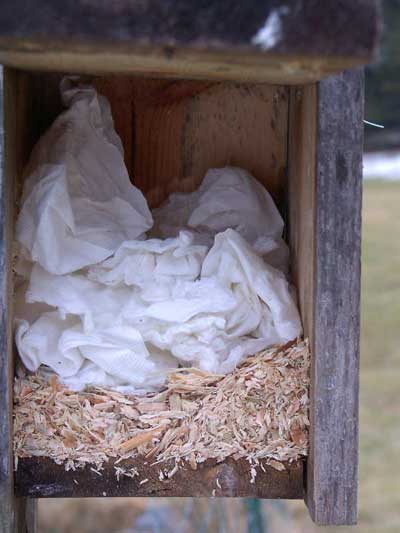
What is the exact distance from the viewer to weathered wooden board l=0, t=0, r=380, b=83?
0.86 m

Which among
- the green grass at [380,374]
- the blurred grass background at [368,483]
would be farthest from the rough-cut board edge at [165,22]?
the green grass at [380,374]

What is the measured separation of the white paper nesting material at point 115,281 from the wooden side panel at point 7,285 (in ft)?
0.31

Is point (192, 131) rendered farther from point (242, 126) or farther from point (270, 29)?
point (270, 29)

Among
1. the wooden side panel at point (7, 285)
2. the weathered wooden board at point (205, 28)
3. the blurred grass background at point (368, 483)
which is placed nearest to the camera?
the weathered wooden board at point (205, 28)

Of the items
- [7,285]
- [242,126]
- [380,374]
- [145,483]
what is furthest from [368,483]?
[7,285]

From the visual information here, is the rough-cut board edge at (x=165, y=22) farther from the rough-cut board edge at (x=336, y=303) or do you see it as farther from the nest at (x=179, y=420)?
the nest at (x=179, y=420)

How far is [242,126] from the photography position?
1.78 meters

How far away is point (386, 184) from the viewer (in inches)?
291

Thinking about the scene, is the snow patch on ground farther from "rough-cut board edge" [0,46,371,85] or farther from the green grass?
the green grass

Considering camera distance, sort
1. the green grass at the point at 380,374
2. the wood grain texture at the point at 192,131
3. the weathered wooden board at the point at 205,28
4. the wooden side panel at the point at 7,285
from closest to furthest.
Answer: the weathered wooden board at the point at 205,28
the wooden side panel at the point at 7,285
the wood grain texture at the point at 192,131
the green grass at the point at 380,374

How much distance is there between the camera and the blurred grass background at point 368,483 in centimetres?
292

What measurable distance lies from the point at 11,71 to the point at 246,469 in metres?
0.73

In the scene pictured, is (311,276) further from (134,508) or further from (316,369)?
(134,508)

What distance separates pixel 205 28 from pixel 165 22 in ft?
0.13
